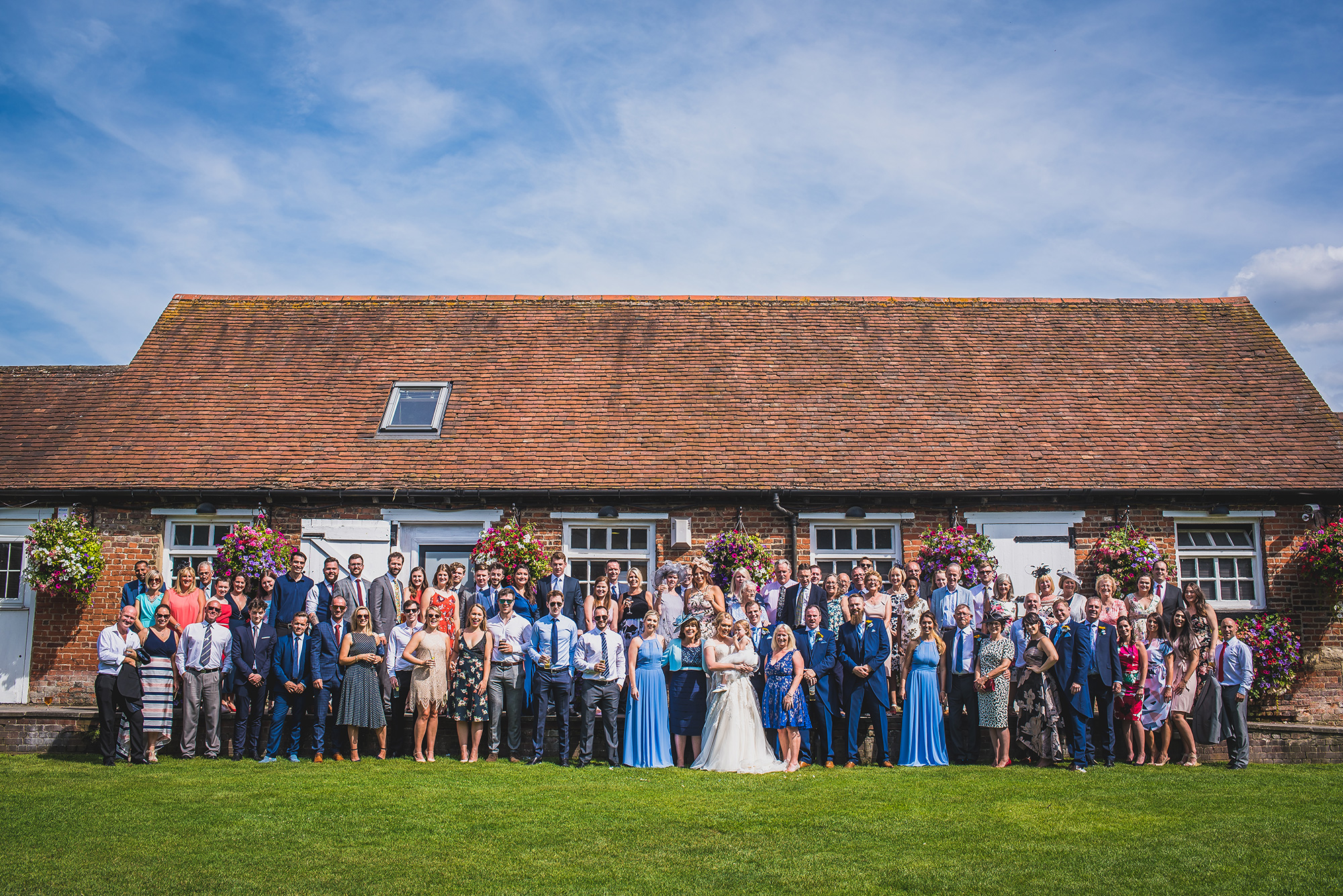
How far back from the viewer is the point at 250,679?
945cm

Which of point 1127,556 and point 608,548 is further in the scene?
point 608,548

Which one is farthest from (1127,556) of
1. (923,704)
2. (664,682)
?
(664,682)

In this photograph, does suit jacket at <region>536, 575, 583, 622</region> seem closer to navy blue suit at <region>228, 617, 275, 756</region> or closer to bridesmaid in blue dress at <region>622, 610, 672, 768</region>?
bridesmaid in blue dress at <region>622, 610, 672, 768</region>

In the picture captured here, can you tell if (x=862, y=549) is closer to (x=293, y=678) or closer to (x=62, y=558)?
(x=293, y=678)

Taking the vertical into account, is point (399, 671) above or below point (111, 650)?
below

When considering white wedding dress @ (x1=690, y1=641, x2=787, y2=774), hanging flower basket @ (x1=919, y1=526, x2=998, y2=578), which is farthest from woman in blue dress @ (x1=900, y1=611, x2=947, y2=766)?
hanging flower basket @ (x1=919, y1=526, x2=998, y2=578)

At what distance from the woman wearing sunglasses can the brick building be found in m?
3.35

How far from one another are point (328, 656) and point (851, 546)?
708cm

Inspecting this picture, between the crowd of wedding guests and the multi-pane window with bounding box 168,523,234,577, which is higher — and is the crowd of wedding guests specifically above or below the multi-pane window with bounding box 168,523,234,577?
below

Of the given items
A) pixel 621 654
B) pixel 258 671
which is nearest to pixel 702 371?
pixel 621 654

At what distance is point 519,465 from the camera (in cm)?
1325

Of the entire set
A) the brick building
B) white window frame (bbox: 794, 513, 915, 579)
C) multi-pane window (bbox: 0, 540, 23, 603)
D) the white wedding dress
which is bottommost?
the white wedding dress

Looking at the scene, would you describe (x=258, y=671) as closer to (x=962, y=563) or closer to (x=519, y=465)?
(x=519, y=465)

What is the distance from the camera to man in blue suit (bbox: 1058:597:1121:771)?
933 cm
